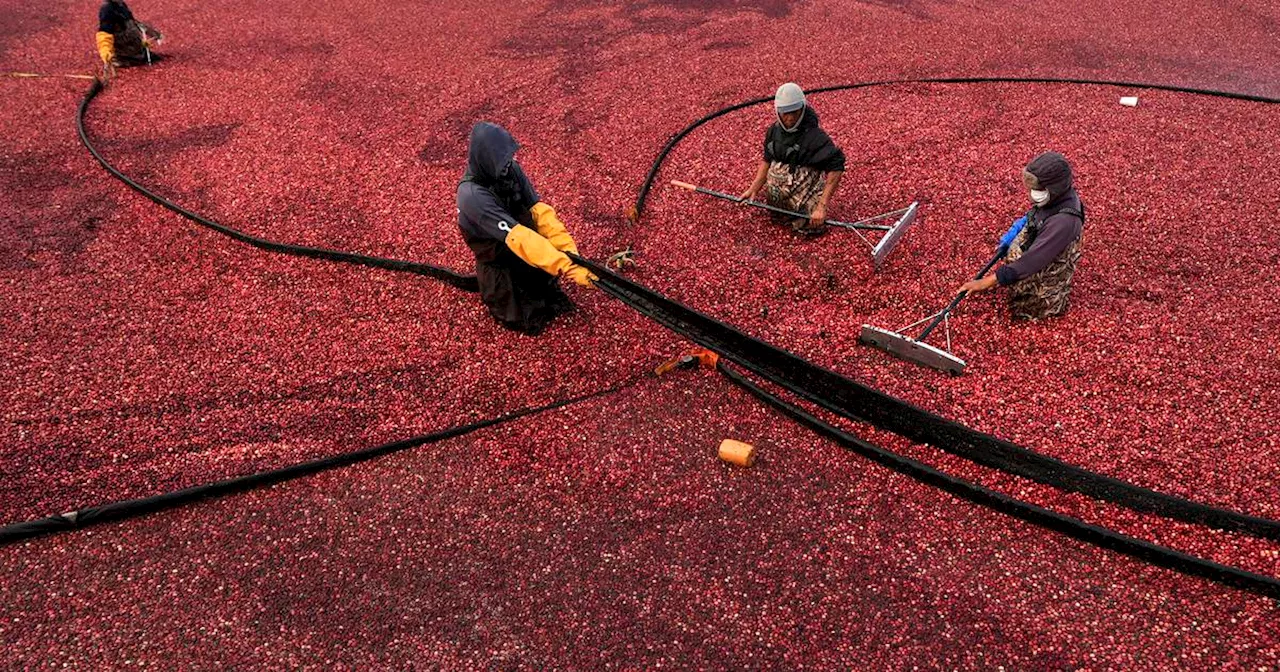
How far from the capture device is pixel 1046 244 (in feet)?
15.3

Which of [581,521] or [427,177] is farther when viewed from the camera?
[427,177]

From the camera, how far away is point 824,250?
609 cm

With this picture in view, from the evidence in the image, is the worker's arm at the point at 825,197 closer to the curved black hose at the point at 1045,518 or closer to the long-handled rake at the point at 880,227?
the long-handled rake at the point at 880,227

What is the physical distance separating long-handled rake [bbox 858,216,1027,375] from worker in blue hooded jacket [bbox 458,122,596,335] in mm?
1947

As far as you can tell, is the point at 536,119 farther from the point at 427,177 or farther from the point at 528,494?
the point at 528,494

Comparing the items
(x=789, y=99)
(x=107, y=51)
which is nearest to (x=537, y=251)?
(x=789, y=99)

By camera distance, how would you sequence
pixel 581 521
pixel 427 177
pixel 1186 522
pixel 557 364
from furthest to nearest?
1. pixel 427 177
2. pixel 557 364
3. pixel 581 521
4. pixel 1186 522

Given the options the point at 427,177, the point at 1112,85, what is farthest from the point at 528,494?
the point at 1112,85

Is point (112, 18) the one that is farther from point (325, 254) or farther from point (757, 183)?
point (757, 183)

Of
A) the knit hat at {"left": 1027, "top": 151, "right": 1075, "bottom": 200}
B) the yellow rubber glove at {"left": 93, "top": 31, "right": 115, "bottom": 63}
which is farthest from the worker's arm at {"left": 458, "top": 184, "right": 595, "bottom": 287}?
the yellow rubber glove at {"left": 93, "top": 31, "right": 115, "bottom": 63}

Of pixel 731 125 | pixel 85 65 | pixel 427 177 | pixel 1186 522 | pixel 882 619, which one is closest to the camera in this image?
pixel 882 619

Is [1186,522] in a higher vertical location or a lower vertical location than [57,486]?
higher

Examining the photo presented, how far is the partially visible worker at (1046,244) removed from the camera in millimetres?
4566

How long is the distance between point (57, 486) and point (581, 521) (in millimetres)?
3103
